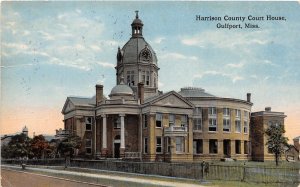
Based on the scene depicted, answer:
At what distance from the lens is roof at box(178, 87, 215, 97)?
2239 inches

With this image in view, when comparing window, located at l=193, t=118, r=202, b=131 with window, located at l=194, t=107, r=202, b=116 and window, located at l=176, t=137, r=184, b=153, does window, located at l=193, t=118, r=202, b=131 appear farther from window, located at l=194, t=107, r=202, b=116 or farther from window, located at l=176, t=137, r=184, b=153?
window, located at l=176, t=137, r=184, b=153

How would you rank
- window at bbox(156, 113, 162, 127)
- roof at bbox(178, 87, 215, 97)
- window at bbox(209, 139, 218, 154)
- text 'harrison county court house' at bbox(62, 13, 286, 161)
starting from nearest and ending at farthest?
text 'harrison county court house' at bbox(62, 13, 286, 161), window at bbox(156, 113, 162, 127), window at bbox(209, 139, 218, 154), roof at bbox(178, 87, 215, 97)

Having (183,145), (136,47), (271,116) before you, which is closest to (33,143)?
(136,47)

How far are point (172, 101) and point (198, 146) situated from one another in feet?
26.7

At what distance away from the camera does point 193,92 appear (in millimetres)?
57781

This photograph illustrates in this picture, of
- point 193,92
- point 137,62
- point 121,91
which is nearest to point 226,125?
point 193,92

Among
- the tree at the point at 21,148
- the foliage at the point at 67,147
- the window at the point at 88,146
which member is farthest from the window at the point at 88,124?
the tree at the point at 21,148

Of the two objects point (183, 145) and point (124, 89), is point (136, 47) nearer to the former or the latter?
point (124, 89)

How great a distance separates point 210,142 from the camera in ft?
188

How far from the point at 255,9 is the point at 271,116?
3463 centimetres

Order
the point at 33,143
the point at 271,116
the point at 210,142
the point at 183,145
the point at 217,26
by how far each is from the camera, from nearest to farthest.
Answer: the point at 217,26
the point at 183,145
the point at 210,142
the point at 271,116
the point at 33,143

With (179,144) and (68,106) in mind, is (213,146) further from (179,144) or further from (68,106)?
(68,106)

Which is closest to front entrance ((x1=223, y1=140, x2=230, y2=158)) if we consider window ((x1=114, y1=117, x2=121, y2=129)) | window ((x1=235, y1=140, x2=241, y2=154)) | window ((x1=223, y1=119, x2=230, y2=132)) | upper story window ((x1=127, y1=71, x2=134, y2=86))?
window ((x1=223, y1=119, x2=230, y2=132))

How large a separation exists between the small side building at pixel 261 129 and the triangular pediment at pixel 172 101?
43.4ft
